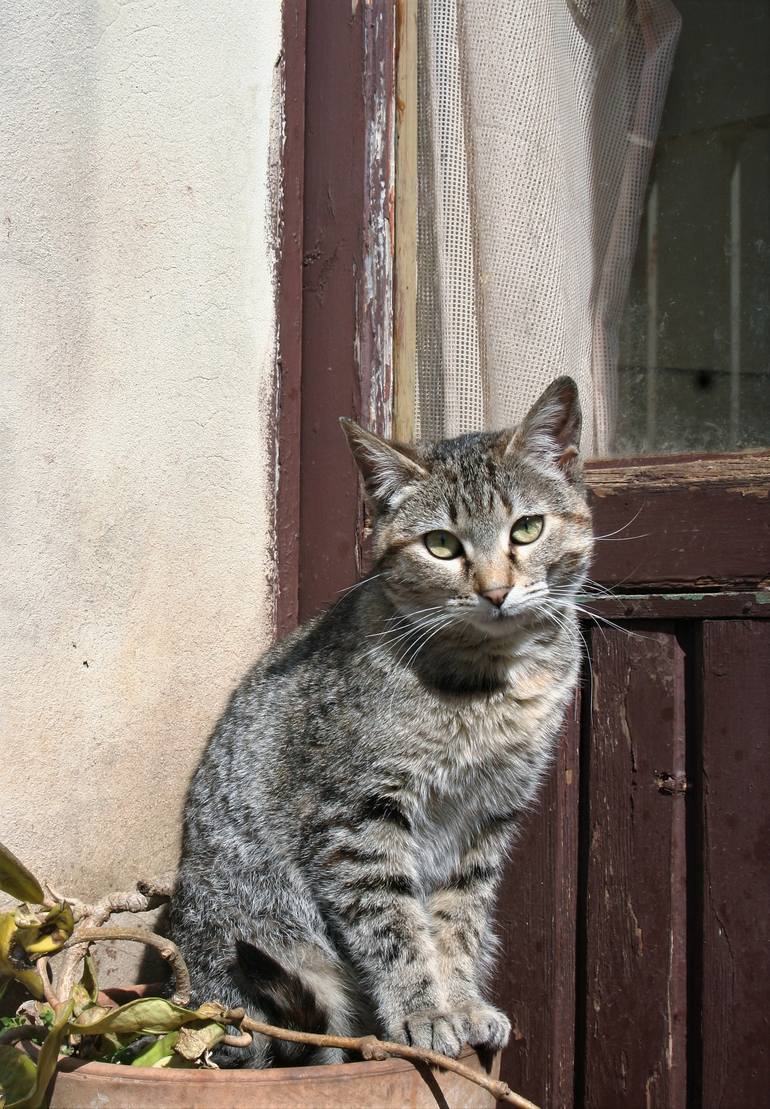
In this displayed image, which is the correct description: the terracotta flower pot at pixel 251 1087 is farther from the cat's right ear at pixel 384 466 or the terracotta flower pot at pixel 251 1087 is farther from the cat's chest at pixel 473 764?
the cat's right ear at pixel 384 466

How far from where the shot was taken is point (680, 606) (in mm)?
2420

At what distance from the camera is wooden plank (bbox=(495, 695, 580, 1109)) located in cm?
247

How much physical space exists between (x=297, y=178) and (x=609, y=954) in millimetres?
2281

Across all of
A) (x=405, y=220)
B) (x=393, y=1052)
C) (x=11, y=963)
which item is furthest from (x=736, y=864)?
(x=405, y=220)

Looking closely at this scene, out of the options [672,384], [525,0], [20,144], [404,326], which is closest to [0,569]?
[20,144]

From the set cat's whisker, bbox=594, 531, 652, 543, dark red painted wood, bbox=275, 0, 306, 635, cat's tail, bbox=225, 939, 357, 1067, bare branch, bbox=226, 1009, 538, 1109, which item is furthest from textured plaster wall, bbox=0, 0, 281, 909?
cat's whisker, bbox=594, 531, 652, 543

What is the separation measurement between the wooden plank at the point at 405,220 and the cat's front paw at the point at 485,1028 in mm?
1501

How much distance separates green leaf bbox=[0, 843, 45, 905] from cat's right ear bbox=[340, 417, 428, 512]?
1111mm

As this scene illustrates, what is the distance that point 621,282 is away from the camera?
8.58ft

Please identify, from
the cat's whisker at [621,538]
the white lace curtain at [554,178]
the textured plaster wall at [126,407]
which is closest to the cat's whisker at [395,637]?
the cat's whisker at [621,538]

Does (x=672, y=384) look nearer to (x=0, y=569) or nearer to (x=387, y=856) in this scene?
(x=387, y=856)

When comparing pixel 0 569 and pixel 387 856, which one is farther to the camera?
pixel 0 569

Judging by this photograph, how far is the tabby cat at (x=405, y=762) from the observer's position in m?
2.07

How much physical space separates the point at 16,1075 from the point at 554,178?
2320mm
